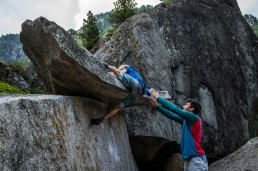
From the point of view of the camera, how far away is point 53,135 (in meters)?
4.18

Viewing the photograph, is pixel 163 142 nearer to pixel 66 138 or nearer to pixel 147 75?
pixel 147 75

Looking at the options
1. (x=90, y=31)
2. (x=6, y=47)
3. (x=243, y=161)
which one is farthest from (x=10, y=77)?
(x=6, y=47)

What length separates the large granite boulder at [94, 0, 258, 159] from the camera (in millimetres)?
10102

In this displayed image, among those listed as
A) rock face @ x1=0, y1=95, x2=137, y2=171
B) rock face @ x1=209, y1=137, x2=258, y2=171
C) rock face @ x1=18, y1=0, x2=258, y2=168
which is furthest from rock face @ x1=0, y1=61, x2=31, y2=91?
rock face @ x1=209, y1=137, x2=258, y2=171

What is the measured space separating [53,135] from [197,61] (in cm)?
1033

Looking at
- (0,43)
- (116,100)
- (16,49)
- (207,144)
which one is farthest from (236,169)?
(0,43)

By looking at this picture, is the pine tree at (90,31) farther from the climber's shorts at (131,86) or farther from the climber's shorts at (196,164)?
the climber's shorts at (196,164)

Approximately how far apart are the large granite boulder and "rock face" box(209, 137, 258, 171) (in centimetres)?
123

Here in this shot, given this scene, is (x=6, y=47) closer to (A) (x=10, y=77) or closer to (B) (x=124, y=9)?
(B) (x=124, y=9)

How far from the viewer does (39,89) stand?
16469 mm

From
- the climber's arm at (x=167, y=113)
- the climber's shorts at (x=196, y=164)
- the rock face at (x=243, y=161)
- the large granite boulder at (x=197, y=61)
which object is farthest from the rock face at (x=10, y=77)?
the rock face at (x=243, y=161)

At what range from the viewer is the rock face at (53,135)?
3.26 metres

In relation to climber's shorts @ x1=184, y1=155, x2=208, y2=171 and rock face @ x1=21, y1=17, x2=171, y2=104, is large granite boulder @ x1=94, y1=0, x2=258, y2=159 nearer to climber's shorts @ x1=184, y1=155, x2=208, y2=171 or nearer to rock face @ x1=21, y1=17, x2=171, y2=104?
climber's shorts @ x1=184, y1=155, x2=208, y2=171

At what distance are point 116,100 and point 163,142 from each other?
4.36m
